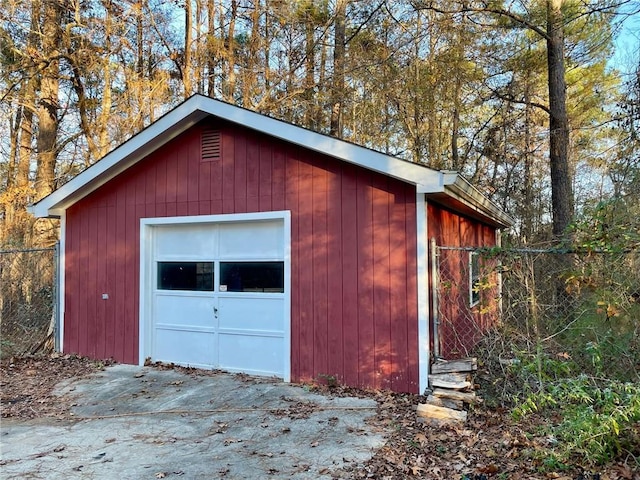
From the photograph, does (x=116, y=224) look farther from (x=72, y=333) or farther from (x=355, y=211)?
(x=355, y=211)

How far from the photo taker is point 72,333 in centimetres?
766

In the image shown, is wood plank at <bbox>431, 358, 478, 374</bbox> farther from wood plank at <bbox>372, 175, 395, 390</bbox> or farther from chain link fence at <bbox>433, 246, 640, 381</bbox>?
wood plank at <bbox>372, 175, 395, 390</bbox>

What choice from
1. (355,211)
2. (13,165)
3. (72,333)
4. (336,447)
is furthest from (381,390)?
(13,165)

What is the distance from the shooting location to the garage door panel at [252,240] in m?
6.27

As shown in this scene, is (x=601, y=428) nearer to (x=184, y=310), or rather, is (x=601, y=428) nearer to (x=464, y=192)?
(x=464, y=192)

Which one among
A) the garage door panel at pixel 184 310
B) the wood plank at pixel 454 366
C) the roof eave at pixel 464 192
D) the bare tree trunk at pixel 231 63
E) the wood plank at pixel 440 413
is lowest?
the wood plank at pixel 440 413

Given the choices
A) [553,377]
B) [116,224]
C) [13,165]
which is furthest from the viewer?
[13,165]

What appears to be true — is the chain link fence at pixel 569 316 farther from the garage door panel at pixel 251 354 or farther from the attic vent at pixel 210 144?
the attic vent at pixel 210 144

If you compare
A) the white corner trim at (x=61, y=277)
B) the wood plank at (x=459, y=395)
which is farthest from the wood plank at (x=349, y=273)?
the white corner trim at (x=61, y=277)

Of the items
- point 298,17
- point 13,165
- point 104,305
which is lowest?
point 104,305

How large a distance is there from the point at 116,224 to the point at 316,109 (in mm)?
7710

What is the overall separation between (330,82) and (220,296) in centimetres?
895

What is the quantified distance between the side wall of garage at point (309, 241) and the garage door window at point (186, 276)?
16.1 inches

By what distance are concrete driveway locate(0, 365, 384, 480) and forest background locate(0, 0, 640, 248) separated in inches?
308
